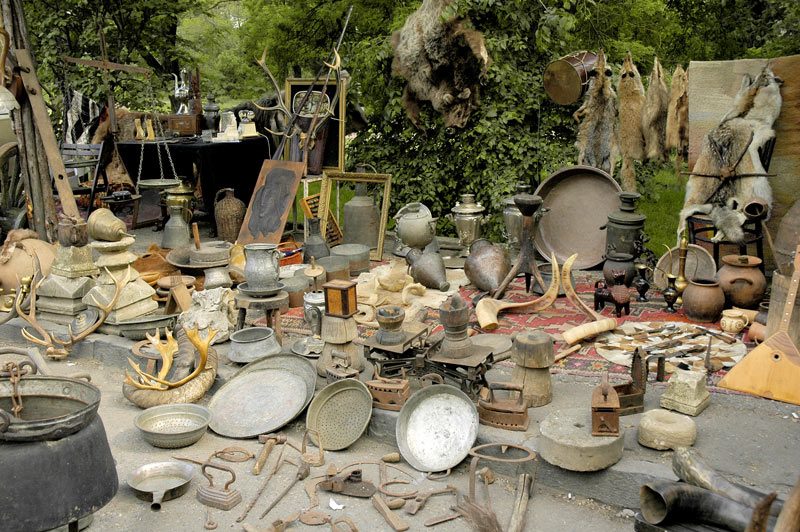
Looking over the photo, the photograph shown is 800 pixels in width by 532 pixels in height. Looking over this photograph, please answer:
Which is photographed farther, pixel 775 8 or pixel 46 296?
pixel 775 8

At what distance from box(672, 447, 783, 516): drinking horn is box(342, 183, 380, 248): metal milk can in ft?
18.7

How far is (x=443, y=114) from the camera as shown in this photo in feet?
29.7

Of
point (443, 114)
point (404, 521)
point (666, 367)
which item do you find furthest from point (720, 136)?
point (404, 521)

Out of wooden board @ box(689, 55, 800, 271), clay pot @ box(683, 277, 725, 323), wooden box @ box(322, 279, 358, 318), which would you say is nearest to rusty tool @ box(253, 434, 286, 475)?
wooden box @ box(322, 279, 358, 318)

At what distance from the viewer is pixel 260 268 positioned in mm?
6012

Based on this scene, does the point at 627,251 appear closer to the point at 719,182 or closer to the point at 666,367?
the point at 719,182

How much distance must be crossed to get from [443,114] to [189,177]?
11.9ft

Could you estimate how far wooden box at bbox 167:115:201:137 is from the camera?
1030 cm

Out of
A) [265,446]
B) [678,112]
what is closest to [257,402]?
[265,446]

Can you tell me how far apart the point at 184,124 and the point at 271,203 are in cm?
261

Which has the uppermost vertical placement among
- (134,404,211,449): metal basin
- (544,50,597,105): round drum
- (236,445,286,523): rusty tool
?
(544,50,597,105): round drum

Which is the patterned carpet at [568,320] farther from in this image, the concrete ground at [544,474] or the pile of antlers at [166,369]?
the pile of antlers at [166,369]

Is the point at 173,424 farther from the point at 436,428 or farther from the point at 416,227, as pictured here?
the point at 416,227

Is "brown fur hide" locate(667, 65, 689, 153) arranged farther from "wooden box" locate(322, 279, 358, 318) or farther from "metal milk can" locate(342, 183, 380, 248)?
"wooden box" locate(322, 279, 358, 318)
